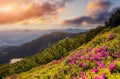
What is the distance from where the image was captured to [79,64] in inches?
1061

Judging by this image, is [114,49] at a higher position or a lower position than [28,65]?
higher

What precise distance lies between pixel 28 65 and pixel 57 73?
8446 centimetres

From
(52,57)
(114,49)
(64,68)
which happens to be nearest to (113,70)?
(64,68)

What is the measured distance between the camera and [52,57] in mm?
102375

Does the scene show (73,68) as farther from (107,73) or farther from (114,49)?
(107,73)

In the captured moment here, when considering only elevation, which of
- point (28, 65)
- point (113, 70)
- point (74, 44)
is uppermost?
point (113, 70)

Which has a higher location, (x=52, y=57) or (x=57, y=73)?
(x=57, y=73)

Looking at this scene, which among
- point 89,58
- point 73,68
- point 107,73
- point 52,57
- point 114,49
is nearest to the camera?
point 107,73

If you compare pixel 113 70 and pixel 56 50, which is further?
pixel 56 50

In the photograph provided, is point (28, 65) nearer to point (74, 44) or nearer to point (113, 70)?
point (74, 44)

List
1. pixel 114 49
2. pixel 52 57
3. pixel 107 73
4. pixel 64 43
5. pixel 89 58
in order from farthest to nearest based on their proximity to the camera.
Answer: pixel 64 43 → pixel 52 57 → pixel 114 49 → pixel 89 58 → pixel 107 73

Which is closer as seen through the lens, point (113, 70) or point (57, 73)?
point (113, 70)

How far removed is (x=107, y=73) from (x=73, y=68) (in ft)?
37.3

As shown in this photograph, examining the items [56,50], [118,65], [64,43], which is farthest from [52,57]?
[118,65]
